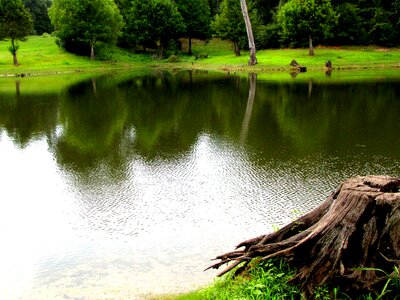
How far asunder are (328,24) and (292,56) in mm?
6679

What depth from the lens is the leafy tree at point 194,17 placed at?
8425cm

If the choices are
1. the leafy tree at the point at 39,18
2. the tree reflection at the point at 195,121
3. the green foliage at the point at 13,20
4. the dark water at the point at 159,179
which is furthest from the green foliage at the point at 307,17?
the leafy tree at the point at 39,18

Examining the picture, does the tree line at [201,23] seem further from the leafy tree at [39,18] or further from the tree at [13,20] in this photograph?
the leafy tree at [39,18]

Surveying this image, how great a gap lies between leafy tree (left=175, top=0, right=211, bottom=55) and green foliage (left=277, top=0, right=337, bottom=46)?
2680 cm

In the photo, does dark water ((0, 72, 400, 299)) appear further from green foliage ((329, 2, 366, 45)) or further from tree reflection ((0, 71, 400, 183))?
green foliage ((329, 2, 366, 45))

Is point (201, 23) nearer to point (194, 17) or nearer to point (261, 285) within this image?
point (194, 17)

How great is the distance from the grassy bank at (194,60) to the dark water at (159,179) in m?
28.9

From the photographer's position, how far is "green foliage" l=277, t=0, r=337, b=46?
191 ft

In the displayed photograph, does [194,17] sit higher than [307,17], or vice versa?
[194,17]

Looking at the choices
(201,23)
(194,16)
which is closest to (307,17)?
(201,23)

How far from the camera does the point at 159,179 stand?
14266mm

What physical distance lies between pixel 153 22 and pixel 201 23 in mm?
11719

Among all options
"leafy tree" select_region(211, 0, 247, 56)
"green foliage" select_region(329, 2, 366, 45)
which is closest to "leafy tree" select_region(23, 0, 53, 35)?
"leafy tree" select_region(211, 0, 247, 56)

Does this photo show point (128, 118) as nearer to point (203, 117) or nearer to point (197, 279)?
point (203, 117)
